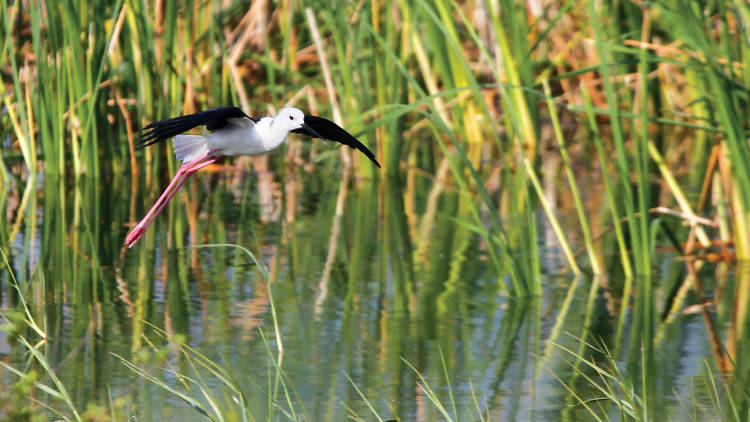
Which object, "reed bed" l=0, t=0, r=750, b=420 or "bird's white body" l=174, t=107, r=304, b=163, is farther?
"reed bed" l=0, t=0, r=750, b=420

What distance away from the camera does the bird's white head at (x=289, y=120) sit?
256cm

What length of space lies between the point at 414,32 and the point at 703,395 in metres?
4.14

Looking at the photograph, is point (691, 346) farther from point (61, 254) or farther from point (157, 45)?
point (157, 45)

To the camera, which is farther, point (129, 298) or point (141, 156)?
point (141, 156)

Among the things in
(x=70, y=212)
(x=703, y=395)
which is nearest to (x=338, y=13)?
(x=70, y=212)

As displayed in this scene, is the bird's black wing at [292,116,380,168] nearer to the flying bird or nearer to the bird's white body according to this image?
the flying bird

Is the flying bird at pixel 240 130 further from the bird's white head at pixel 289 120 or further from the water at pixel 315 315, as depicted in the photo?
the water at pixel 315 315

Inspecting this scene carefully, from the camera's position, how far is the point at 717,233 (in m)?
5.59

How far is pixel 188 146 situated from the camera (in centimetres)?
307

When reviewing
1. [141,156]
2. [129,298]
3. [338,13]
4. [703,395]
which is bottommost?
[703,395]

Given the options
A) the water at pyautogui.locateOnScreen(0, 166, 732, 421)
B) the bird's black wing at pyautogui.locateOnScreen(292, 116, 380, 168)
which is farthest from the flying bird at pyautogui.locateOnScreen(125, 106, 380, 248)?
the water at pyautogui.locateOnScreen(0, 166, 732, 421)

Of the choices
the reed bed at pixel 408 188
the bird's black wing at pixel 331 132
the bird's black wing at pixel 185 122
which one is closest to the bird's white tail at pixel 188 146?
the bird's black wing at pixel 331 132

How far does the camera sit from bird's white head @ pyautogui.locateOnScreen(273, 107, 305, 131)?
2557 millimetres

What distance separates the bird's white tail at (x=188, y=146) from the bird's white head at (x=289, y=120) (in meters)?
0.44
